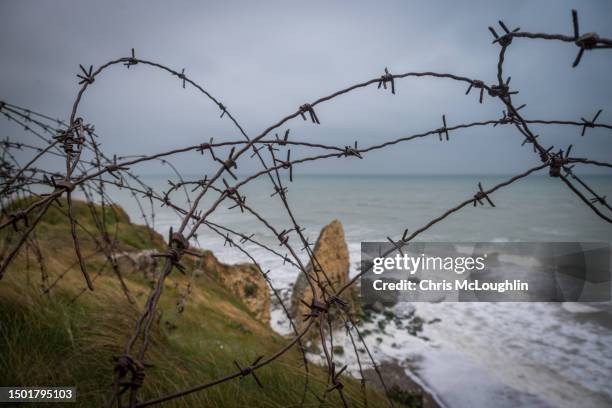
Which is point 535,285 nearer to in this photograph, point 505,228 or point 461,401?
point 461,401

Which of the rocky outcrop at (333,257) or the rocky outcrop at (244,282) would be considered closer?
the rocky outcrop at (244,282)

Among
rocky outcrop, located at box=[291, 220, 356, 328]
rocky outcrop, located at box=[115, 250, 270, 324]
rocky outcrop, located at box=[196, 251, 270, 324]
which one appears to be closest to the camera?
rocky outcrop, located at box=[115, 250, 270, 324]

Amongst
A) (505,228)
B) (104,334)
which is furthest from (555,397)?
(505,228)

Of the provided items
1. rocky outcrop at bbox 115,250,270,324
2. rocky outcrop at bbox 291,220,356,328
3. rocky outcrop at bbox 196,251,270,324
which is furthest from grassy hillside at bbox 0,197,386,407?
rocky outcrop at bbox 291,220,356,328

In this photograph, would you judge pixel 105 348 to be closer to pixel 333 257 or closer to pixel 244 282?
pixel 244 282

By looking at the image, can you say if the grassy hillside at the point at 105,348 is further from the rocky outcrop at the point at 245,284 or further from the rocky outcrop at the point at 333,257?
the rocky outcrop at the point at 333,257

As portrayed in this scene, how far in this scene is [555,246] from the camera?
19.2m

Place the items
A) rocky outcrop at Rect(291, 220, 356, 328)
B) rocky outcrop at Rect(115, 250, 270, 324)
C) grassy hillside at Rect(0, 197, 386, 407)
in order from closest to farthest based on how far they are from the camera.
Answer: grassy hillside at Rect(0, 197, 386, 407) → rocky outcrop at Rect(115, 250, 270, 324) → rocky outcrop at Rect(291, 220, 356, 328)

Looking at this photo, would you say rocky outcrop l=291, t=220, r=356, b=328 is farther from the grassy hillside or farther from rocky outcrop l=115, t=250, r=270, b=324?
the grassy hillside

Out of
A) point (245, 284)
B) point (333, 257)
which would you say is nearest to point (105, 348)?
point (245, 284)

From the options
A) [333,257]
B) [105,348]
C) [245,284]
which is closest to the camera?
[105,348]

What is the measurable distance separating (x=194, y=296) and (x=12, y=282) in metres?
2.17

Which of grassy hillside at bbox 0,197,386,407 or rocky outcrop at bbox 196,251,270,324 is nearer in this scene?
grassy hillside at bbox 0,197,386,407

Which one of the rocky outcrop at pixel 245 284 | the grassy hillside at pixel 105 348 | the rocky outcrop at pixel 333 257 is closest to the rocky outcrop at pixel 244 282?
the rocky outcrop at pixel 245 284
